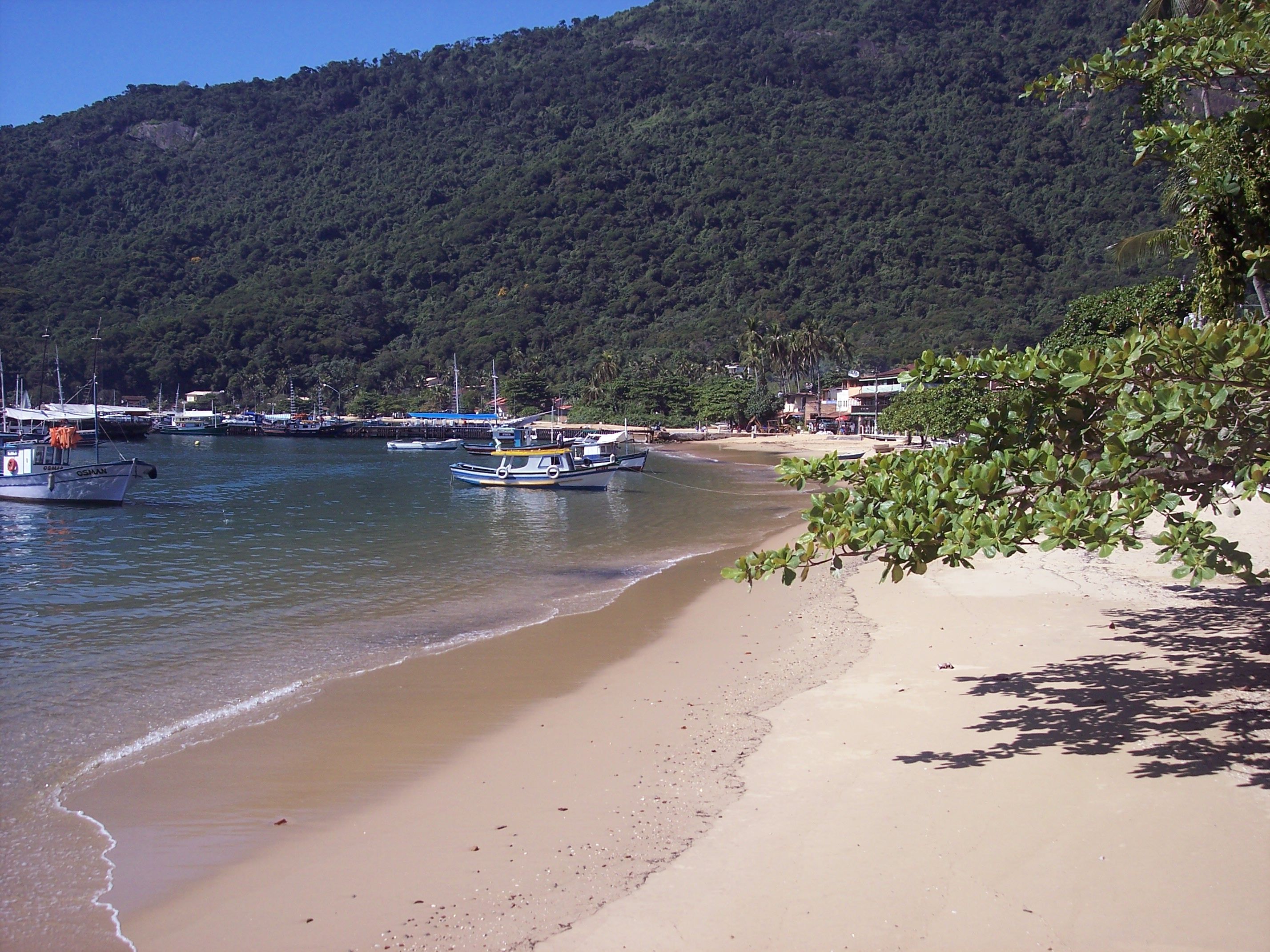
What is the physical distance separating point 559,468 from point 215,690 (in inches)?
1236

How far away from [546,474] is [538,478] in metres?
0.38

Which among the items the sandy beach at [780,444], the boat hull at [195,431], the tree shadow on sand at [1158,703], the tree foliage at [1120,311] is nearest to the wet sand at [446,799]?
the tree shadow on sand at [1158,703]

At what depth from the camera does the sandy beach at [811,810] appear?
5.26 meters

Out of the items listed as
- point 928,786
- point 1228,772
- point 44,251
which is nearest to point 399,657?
point 928,786

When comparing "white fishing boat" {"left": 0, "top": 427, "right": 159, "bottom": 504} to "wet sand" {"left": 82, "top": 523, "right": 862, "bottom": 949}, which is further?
"white fishing boat" {"left": 0, "top": 427, "right": 159, "bottom": 504}

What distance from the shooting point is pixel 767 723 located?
337 inches

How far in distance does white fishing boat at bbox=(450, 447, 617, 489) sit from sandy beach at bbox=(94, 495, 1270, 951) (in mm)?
30335

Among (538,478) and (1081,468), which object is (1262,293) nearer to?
(1081,468)

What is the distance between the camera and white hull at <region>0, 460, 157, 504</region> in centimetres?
3488

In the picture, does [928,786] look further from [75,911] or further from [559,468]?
[559,468]

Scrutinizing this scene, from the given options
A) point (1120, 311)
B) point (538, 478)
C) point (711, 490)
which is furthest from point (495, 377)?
point (1120, 311)

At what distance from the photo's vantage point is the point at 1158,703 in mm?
8102

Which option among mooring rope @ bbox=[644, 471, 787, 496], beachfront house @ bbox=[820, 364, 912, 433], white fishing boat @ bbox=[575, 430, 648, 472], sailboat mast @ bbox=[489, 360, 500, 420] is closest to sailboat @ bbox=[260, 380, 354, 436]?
sailboat mast @ bbox=[489, 360, 500, 420]

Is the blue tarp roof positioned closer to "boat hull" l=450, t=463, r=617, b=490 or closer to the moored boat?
the moored boat
